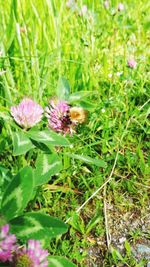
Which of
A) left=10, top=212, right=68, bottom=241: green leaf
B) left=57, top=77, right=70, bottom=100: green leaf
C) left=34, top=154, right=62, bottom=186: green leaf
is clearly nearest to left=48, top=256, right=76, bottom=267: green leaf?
left=10, top=212, right=68, bottom=241: green leaf

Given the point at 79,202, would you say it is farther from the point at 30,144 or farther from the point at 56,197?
the point at 30,144

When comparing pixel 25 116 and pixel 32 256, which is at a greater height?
pixel 25 116

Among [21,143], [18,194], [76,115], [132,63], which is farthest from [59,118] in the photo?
[132,63]

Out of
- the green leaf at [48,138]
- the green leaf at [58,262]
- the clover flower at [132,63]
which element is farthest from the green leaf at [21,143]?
the clover flower at [132,63]

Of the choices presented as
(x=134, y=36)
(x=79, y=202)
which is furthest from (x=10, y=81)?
(x=134, y=36)

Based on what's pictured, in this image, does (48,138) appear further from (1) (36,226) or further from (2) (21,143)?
(1) (36,226)

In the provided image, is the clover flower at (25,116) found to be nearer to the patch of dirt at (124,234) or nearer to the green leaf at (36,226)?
the green leaf at (36,226)

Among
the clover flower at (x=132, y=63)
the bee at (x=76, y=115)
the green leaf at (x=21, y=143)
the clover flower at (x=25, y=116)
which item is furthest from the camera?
the clover flower at (x=132, y=63)
